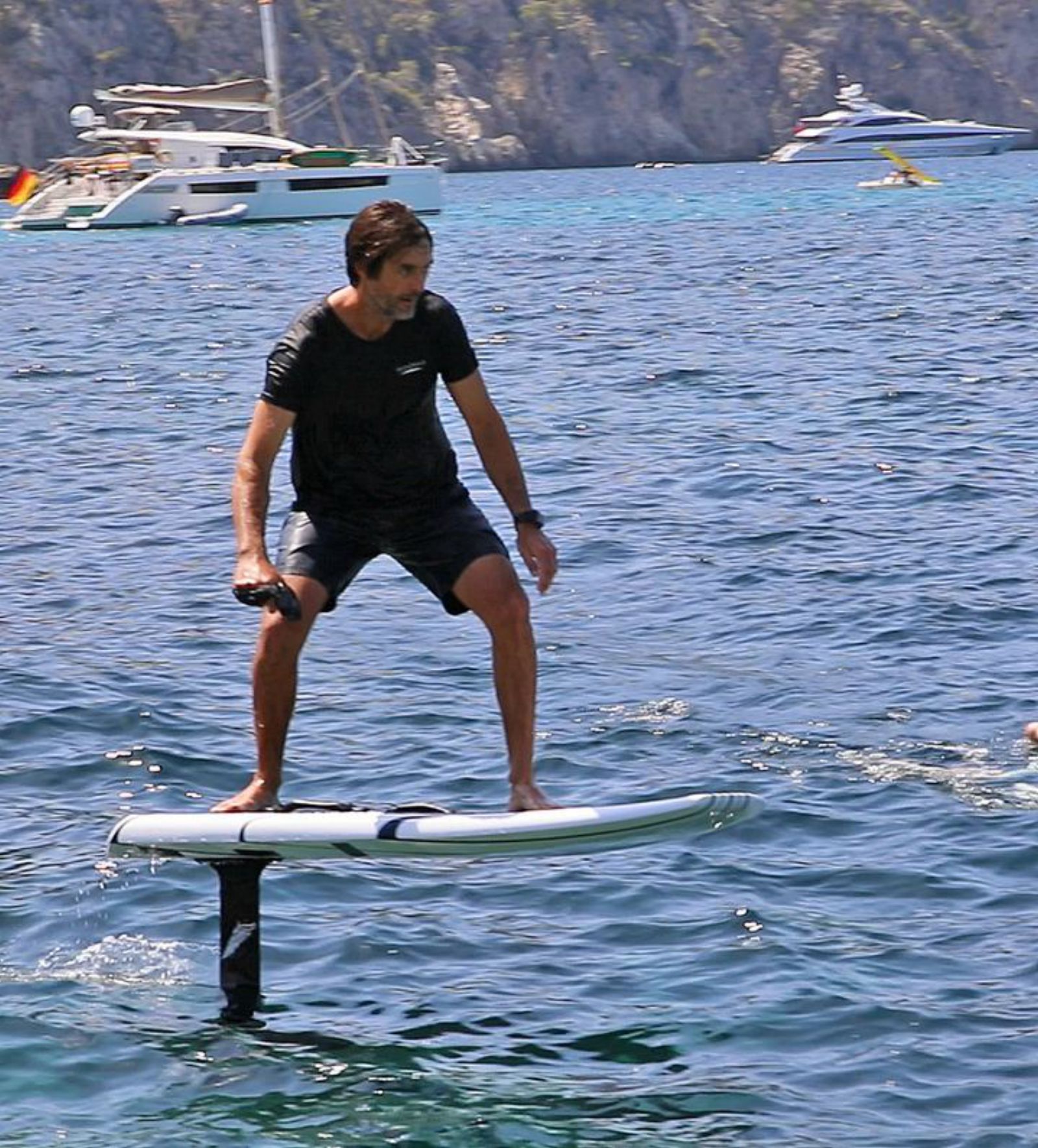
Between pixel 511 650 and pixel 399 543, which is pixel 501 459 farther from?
pixel 511 650

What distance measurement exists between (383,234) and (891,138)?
129625 millimetres

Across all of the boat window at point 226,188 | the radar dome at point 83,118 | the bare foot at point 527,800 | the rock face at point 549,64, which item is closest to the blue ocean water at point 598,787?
the bare foot at point 527,800

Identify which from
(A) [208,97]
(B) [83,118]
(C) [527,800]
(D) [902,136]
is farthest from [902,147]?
(C) [527,800]

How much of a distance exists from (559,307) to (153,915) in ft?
97.2

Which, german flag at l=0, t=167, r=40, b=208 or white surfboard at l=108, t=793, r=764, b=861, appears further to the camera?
german flag at l=0, t=167, r=40, b=208

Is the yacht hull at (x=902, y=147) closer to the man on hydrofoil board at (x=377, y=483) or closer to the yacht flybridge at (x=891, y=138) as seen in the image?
the yacht flybridge at (x=891, y=138)

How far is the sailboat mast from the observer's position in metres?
74.1

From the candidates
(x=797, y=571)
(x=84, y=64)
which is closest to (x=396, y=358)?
(x=797, y=571)

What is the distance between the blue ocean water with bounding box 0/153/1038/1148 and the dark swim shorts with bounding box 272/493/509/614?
5.08ft

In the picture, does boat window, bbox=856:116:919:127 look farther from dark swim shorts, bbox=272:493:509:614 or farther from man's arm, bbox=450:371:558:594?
dark swim shorts, bbox=272:493:509:614

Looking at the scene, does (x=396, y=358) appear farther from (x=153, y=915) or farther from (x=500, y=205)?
(x=500, y=205)

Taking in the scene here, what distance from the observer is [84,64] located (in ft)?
454

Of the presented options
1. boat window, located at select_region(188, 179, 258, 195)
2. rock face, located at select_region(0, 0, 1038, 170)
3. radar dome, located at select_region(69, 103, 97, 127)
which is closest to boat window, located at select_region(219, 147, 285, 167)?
Answer: boat window, located at select_region(188, 179, 258, 195)

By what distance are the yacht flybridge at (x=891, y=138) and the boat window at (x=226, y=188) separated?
67151 mm
